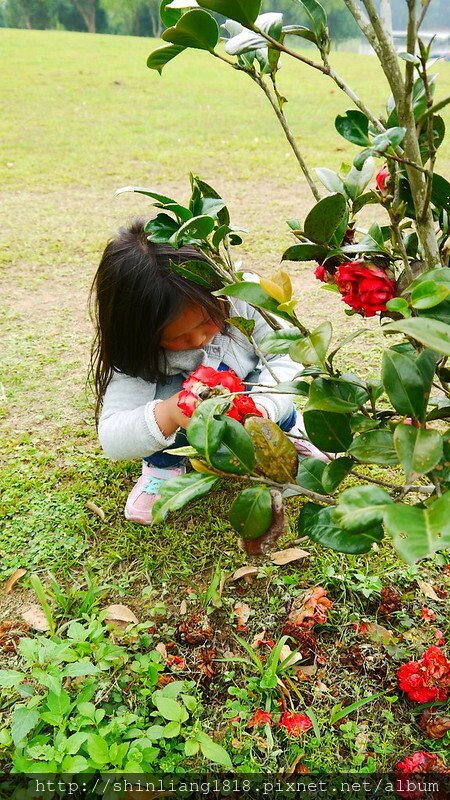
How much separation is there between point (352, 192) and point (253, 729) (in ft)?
3.67

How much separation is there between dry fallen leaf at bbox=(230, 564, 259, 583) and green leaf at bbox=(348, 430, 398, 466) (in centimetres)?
96

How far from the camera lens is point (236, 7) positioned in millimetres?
786

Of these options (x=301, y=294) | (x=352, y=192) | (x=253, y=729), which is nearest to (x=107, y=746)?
(x=253, y=729)

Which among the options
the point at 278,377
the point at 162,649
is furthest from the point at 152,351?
the point at 162,649

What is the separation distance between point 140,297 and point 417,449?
1.11 meters

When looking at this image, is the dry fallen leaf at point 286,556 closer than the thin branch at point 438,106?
No

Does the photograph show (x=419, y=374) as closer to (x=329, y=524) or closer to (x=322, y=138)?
(x=329, y=524)

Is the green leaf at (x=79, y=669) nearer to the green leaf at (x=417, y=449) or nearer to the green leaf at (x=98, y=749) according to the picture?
the green leaf at (x=98, y=749)

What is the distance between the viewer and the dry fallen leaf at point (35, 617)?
172 cm

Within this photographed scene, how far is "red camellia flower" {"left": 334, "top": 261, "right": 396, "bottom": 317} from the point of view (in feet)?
3.20

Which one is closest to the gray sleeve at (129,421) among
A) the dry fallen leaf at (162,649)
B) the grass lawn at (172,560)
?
the grass lawn at (172,560)

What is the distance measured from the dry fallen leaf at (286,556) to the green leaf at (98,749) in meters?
0.69

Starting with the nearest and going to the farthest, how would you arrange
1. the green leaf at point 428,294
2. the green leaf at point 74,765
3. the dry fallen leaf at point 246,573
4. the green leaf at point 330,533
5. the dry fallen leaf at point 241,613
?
the green leaf at point 428,294, the green leaf at point 330,533, the green leaf at point 74,765, the dry fallen leaf at point 241,613, the dry fallen leaf at point 246,573

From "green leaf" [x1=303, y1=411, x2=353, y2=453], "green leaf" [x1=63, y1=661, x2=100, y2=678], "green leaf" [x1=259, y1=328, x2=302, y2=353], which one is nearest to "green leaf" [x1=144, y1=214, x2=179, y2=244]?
"green leaf" [x1=259, y1=328, x2=302, y2=353]
